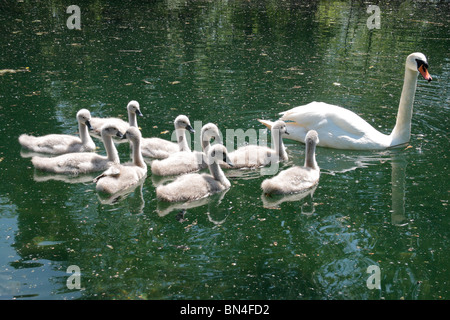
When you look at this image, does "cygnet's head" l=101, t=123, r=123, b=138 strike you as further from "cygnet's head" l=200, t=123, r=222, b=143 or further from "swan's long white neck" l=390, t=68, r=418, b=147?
"swan's long white neck" l=390, t=68, r=418, b=147

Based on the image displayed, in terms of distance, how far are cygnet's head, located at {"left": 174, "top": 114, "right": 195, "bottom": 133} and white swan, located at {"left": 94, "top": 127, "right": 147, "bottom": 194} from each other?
0.86 metres

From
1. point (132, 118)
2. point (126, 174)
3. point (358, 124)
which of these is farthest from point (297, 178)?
point (132, 118)

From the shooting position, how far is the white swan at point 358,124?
773cm

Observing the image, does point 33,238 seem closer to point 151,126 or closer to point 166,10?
point 151,126

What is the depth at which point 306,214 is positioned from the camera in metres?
6.09

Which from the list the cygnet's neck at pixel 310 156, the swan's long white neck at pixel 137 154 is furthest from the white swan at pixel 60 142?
the cygnet's neck at pixel 310 156

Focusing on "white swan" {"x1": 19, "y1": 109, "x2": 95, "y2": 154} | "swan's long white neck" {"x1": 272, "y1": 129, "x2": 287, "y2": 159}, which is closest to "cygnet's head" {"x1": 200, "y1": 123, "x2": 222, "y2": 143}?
"swan's long white neck" {"x1": 272, "y1": 129, "x2": 287, "y2": 159}

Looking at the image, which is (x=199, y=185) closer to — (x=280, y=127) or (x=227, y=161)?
(x=227, y=161)

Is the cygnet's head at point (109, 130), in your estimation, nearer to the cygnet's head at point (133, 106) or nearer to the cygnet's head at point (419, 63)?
the cygnet's head at point (133, 106)

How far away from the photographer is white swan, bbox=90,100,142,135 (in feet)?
27.0

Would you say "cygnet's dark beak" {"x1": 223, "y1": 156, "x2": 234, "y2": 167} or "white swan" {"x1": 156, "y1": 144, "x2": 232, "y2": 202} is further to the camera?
"cygnet's dark beak" {"x1": 223, "y1": 156, "x2": 234, "y2": 167}

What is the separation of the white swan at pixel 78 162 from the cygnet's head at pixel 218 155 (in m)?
1.54

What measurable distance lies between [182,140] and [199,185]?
1443 mm
